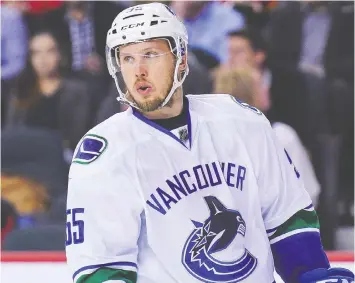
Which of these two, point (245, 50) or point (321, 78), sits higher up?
point (245, 50)

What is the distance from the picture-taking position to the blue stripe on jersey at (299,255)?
156cm

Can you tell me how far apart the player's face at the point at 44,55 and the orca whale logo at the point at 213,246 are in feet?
6.99

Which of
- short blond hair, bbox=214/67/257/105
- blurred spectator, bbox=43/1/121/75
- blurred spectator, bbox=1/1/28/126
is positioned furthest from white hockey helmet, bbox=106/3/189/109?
blurred spectator, bbox=1/1/28/126

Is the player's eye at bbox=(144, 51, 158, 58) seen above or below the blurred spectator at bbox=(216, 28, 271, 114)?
above

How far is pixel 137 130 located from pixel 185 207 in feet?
0.54

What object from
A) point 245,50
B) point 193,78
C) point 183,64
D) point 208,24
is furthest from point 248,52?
point 183,64

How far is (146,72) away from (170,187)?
0.68 ft

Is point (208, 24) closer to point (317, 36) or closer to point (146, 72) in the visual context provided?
point (317, 36)

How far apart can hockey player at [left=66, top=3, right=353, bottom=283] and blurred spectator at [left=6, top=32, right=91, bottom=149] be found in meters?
1.85

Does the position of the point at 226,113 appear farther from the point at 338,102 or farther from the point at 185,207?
the point at 338,102

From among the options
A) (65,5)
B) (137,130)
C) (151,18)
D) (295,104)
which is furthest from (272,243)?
(65,5)

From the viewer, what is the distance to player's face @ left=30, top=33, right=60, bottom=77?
11.5 feet

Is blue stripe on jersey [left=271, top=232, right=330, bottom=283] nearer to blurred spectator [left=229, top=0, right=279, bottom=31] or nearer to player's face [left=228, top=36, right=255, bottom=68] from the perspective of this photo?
player's face [left=228, top=36, right=255, bottom=68]

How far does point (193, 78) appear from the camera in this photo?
121 inches
